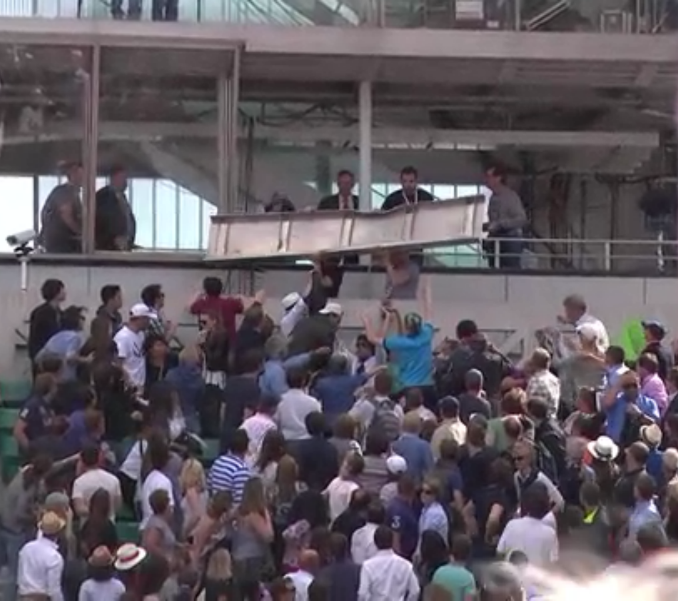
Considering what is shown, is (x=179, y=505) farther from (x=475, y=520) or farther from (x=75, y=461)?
(x=475, y=520)

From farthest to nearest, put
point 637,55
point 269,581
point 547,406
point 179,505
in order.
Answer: point 637,55 → point 547,406 → point 179,505 → point 269,581

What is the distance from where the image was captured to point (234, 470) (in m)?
12.4

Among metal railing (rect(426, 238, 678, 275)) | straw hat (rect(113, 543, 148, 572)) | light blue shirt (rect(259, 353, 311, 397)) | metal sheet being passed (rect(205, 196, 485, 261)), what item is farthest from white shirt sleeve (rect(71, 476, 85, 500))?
metal railing (rect(426, 238, 678, 275))

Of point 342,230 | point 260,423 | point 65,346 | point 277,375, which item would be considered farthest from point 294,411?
point 342,230

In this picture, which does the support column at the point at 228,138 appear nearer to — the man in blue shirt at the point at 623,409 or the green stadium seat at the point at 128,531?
the green stadium seat at the point at 128,531

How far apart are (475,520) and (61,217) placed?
898 centimetres

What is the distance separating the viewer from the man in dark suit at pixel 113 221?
19875 millimetres

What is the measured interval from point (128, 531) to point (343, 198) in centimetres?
706

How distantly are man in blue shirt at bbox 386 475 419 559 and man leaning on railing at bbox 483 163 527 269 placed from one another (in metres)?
8.06

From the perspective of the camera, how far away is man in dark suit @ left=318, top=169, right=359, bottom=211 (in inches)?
760

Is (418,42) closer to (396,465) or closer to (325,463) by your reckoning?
(325,463)

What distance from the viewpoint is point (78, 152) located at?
67.3 feet

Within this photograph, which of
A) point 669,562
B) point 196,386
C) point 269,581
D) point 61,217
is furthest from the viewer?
point 61,217

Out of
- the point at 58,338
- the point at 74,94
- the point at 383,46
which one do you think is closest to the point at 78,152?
the point at 74,94
